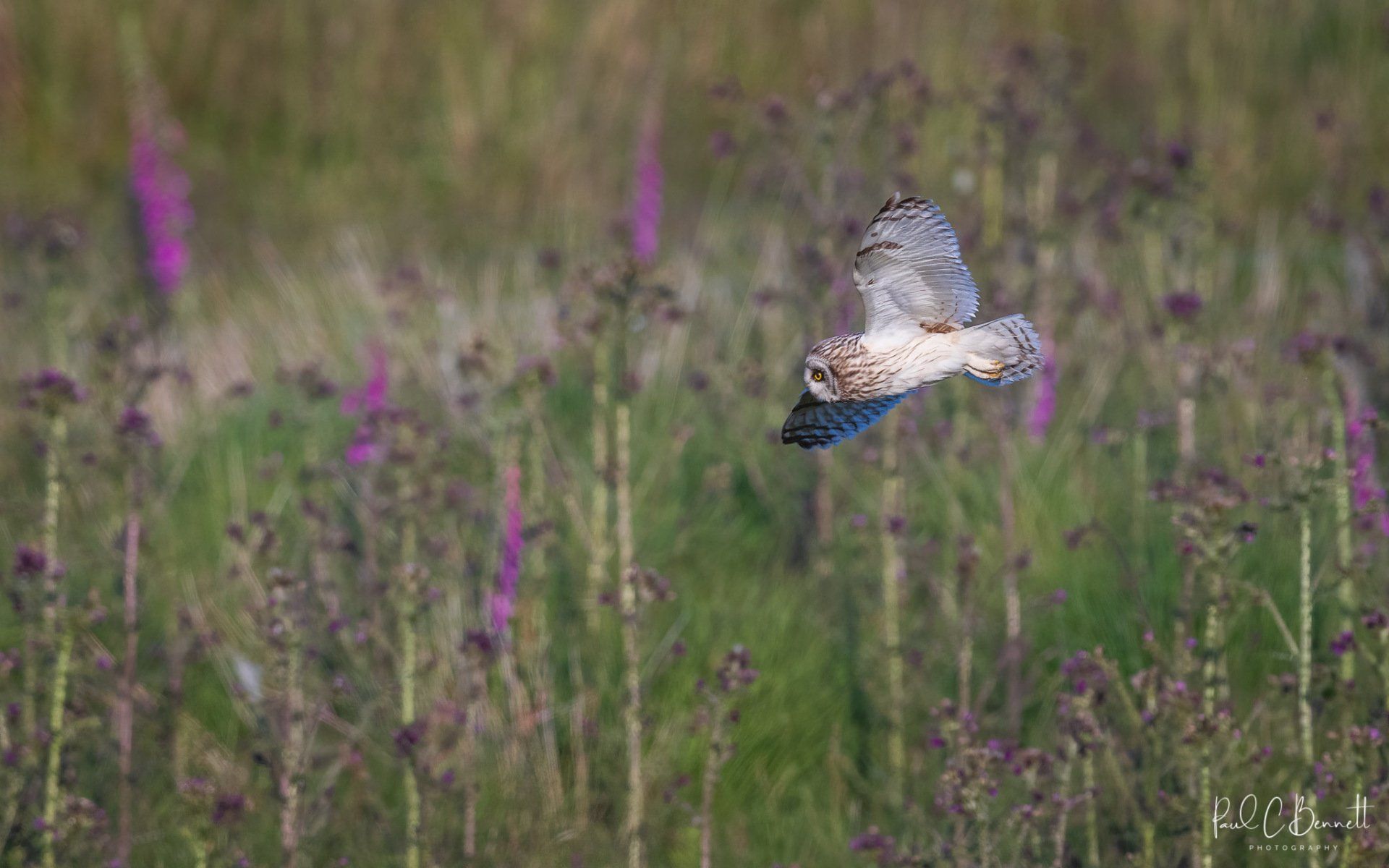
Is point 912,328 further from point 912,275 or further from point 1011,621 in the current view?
point 1011,621

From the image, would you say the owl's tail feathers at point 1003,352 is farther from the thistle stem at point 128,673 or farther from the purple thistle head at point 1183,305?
the thistle stem at point 128,673

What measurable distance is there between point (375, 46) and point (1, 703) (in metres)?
8.74

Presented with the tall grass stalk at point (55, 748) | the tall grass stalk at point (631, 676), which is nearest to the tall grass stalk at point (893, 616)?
the tall grass stalk at point (631, 676)

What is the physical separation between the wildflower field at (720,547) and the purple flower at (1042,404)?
0.05ft

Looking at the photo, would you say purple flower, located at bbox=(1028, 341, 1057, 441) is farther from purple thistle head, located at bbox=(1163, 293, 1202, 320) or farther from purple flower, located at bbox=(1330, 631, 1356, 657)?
purple flower, located at bbox=(1330, 631, 1356, 657)

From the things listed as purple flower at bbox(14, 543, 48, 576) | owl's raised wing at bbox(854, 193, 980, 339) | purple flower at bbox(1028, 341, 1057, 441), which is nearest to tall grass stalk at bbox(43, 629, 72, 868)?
purple flower at bbox(14, 543, 48, 576)

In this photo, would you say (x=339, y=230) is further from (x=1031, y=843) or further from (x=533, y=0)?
(x=1031, y=843)

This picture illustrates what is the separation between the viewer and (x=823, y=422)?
281 cm

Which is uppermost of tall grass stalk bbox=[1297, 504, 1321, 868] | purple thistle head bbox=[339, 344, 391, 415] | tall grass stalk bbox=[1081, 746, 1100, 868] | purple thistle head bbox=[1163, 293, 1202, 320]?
purple thistle head bbox=[339, 344, 391, 415]

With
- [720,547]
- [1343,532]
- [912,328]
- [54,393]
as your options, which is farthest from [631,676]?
[720,547]

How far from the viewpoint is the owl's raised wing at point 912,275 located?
261 centimetres

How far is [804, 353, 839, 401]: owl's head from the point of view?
257 cm

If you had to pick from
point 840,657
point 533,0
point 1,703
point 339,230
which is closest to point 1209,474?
point 840,657

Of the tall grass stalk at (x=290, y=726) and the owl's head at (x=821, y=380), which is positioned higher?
the owl's head at (x=821, y=380)
